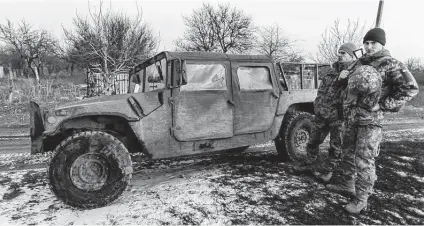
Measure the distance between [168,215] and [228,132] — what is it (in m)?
1.46

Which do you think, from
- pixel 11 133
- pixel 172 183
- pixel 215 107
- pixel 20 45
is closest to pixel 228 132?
pixel 215 107

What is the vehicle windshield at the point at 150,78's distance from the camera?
3.96 m

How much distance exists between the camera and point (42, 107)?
3.33 metres

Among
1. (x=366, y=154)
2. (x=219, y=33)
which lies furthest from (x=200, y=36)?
(x=366, y=154)

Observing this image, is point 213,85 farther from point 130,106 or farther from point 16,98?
point 16,98

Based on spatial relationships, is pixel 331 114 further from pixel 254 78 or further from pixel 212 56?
pixel 212 56

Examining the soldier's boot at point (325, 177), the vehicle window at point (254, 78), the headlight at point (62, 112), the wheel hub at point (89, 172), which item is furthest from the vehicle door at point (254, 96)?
the headlight at point (62, 112)

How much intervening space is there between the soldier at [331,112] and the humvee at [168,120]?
626mm

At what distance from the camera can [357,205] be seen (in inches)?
123

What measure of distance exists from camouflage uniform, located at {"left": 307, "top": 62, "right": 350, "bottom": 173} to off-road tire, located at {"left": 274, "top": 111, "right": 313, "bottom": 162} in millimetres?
558

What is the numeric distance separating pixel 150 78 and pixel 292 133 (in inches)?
91.2

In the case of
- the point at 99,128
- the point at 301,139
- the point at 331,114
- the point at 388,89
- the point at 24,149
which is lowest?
the point at 24,149

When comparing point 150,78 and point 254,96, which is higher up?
point 150,78

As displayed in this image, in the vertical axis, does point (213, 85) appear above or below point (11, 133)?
above
